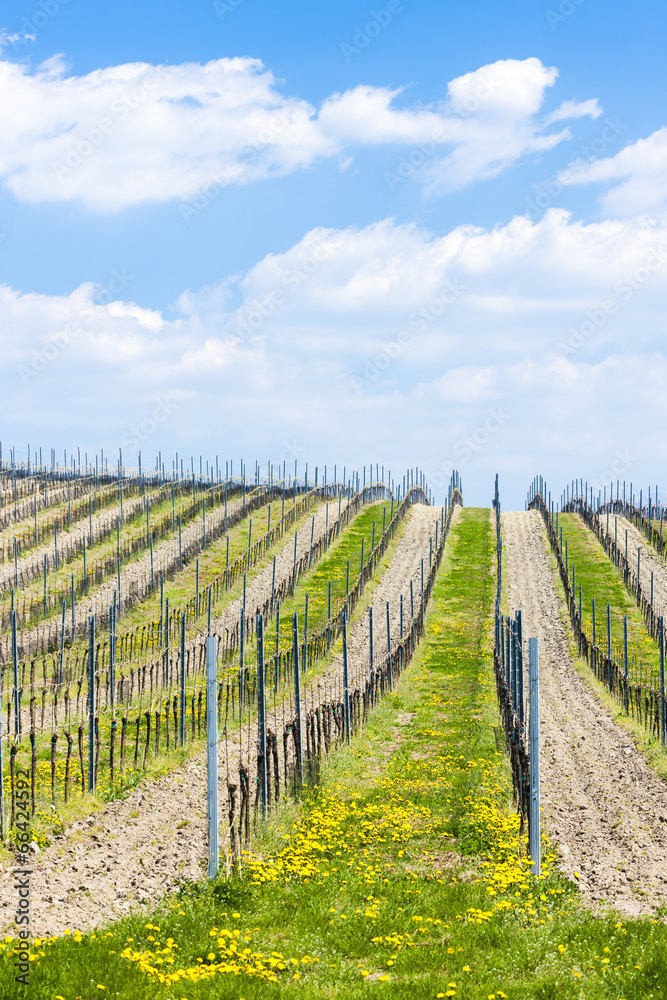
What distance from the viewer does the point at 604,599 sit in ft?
117

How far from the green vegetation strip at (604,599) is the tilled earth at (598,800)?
3214 millimetres

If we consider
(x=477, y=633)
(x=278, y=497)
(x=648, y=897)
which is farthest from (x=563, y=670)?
(x=278, y=497)

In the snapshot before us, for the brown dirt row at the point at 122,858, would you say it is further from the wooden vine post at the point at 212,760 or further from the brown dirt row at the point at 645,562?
the brown dirt row at the point at 645,562

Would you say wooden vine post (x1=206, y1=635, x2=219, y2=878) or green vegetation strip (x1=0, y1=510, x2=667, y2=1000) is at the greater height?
wooden vine post (x1=206, y1=635, x2=219, y2=878)

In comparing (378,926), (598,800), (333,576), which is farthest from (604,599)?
(378,926)

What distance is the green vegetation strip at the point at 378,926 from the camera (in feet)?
24.0

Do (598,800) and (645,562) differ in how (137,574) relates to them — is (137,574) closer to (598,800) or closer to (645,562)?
(645,562)

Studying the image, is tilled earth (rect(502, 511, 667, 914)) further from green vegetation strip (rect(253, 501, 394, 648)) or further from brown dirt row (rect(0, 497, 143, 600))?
brown dirt row (rect(0, 497, 143, 600))

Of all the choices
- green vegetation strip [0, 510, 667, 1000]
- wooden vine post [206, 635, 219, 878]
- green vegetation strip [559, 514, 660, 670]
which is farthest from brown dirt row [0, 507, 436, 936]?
green vegetation strip [559, 514, 660, 670]

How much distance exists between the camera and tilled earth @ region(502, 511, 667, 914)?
11125 millimetres

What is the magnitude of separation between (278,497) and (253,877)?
145 feet

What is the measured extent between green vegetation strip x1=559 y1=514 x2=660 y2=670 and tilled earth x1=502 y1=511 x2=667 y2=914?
3214 mm

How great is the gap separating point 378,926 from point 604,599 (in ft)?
95.1

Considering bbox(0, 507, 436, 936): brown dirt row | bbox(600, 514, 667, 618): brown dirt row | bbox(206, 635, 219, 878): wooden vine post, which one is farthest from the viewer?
bbox(600, 514, 667, 618): brown dirt row
